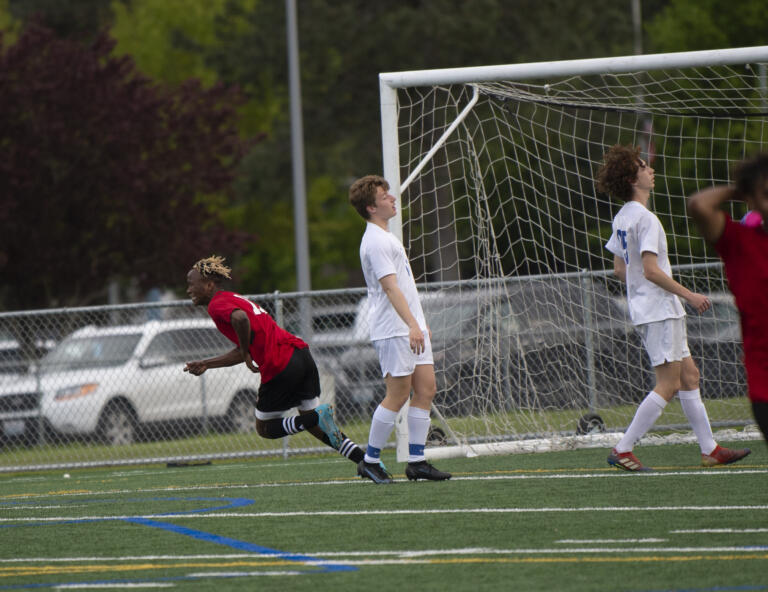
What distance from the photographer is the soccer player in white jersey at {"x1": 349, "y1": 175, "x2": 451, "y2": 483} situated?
8531 millimetres

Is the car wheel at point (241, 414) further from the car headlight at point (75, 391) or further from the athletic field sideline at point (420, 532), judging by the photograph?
the athletic field sideline at point (420, 532)

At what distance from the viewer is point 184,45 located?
35.6 metres

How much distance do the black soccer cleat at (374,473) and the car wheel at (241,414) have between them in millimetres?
6642

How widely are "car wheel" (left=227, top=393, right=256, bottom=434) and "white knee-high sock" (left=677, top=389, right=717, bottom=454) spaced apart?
24.9 feet

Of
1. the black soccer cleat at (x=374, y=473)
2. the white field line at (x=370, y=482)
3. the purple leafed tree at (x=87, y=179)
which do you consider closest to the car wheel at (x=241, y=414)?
the white field line at (x=370, y=482)

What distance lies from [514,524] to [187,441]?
8.62 meters

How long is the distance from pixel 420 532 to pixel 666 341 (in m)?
2.69

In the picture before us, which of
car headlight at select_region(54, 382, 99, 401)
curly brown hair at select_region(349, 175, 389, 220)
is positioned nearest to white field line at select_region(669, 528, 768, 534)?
curly brown hair at select_region(349, 175, 389, 220)

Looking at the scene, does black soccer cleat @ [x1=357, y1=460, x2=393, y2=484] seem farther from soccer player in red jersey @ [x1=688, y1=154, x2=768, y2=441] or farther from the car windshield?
the car windshield

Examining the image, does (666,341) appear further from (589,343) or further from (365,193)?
(589,343)

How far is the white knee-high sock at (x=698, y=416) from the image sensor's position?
875 centimetres

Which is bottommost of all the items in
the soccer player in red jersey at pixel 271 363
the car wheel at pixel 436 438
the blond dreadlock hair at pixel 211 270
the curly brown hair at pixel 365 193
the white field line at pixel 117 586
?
the car wheel at pixel 436 438

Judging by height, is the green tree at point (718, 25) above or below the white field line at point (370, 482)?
above

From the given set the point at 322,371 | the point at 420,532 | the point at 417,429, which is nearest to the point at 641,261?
the point at 417,429
